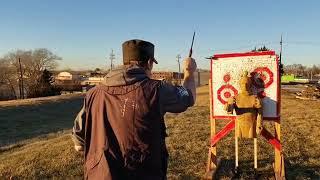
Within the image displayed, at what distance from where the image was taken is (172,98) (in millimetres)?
3514

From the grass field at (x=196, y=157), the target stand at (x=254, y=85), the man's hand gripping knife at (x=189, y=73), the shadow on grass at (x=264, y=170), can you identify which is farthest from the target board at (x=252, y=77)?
the man's hand gripping knife at (x=189, y=73)

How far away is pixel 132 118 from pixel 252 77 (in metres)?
4.81

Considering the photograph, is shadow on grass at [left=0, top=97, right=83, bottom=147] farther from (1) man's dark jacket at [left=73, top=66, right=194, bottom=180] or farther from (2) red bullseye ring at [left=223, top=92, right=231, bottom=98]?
(1) man's dark jacket at [left=73, top=66, right=194, bottom=180]

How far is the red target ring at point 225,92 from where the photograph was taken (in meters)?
8.32

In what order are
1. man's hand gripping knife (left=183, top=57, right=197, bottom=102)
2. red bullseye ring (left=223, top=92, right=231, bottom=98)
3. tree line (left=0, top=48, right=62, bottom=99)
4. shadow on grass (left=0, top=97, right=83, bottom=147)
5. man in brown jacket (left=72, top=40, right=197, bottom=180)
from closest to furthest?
1. man in brown jacket (left=72, top=40, right=197, bottom=180)
2. man's hand gripping knife (left=183, top=57, right=197, bottom=102)
3. red bullseye ring (left=223, top=92, right=231, bottom=98)
4. shadow on grass (left=0, top=97, right=83, bottom=147)
5. tree line (left=0, top=48, right=62, bottom=99)

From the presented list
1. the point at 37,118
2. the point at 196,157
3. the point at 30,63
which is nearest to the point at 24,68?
the point at 30,63

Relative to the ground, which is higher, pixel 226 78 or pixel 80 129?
pixel 226 78

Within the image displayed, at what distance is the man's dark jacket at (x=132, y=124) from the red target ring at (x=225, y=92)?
4.76 meters

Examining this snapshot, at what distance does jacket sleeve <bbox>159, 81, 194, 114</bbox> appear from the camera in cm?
351

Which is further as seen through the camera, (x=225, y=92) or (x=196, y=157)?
(x=196, y=157)

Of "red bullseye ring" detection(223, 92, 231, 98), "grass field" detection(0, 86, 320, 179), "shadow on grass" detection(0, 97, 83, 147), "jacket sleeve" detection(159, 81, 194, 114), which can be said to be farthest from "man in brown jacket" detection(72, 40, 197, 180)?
"shadow on grass" detection(0, 97, 83, 147)

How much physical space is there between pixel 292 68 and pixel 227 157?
164 metres

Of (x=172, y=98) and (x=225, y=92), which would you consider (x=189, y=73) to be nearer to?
(x=172, y=98)

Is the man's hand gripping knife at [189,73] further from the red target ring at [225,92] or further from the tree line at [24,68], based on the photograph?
the tree line at [24,68]
